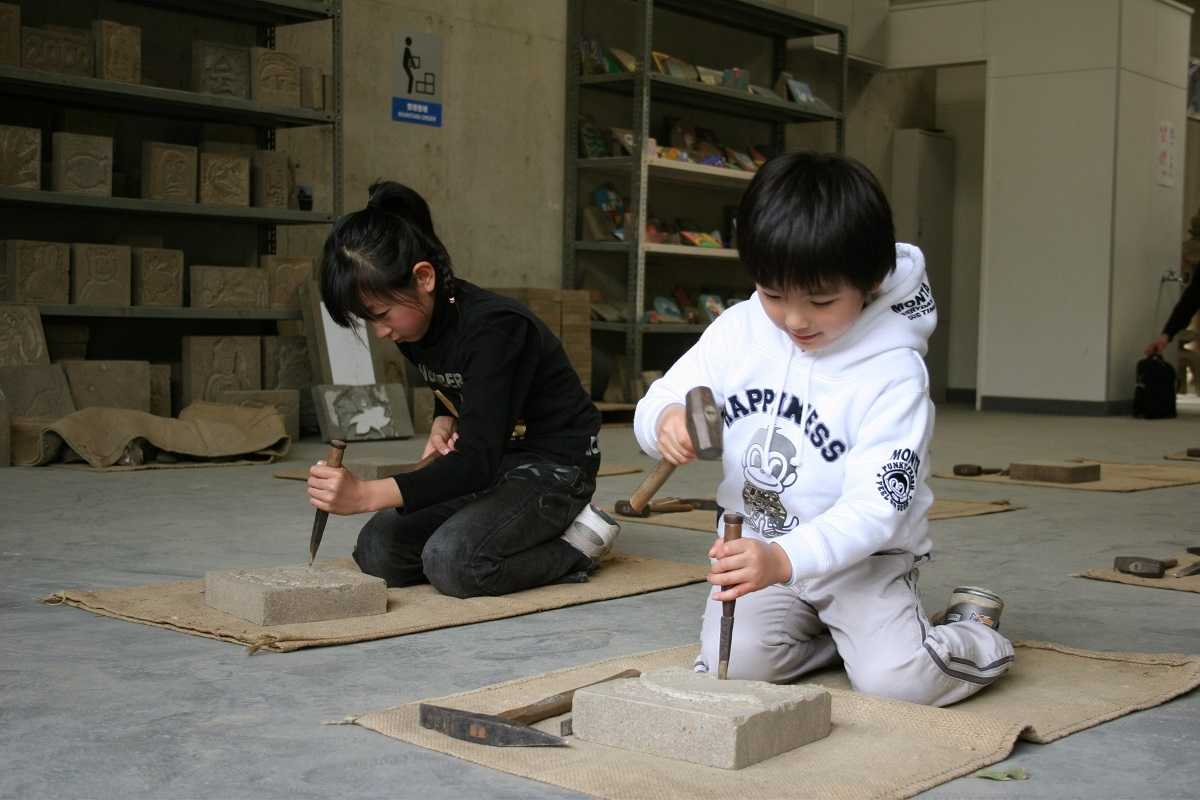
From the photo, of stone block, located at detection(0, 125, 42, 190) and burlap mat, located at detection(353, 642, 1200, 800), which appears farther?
stone block, located at detection(0, 125, 42, 190)

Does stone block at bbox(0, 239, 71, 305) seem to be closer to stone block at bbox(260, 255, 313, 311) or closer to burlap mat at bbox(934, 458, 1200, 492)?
stone block at bbox(260, 255, 313, 311)

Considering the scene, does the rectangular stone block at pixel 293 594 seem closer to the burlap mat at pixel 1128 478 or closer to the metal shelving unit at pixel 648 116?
the burlap mat at pixel 1128 478

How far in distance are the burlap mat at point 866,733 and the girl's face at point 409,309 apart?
948 millimetres

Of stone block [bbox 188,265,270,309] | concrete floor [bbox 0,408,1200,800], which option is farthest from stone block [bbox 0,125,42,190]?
concrete floor [bbox 0,408,1200,800]

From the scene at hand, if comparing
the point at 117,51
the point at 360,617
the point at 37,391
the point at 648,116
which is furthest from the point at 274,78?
the point at 360,617

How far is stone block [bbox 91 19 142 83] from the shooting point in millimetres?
6297

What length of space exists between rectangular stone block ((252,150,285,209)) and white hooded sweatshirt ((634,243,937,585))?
199 inches

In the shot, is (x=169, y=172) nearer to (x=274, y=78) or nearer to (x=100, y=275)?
(x=100, y=275)

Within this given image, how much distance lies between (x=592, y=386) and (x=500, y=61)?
2.14 meters

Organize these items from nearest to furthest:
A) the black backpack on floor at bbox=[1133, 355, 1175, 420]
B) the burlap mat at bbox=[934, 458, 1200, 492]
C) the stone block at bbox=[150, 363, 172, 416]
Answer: the burlap mat at bbox=[934, 458, 1200, 492], the stone block at bbox=[150, 363, 172, 416], the black backpack on floor at bbox=[1133, 355, 1175, 420]

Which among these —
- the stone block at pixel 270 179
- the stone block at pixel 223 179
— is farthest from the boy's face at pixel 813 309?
the stone block at pixel 270 179

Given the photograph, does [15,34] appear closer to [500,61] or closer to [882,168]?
[500,61]

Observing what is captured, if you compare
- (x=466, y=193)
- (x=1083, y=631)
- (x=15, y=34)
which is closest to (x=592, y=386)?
(x=466, y=193)

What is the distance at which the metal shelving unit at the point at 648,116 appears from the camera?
8.84 metres
